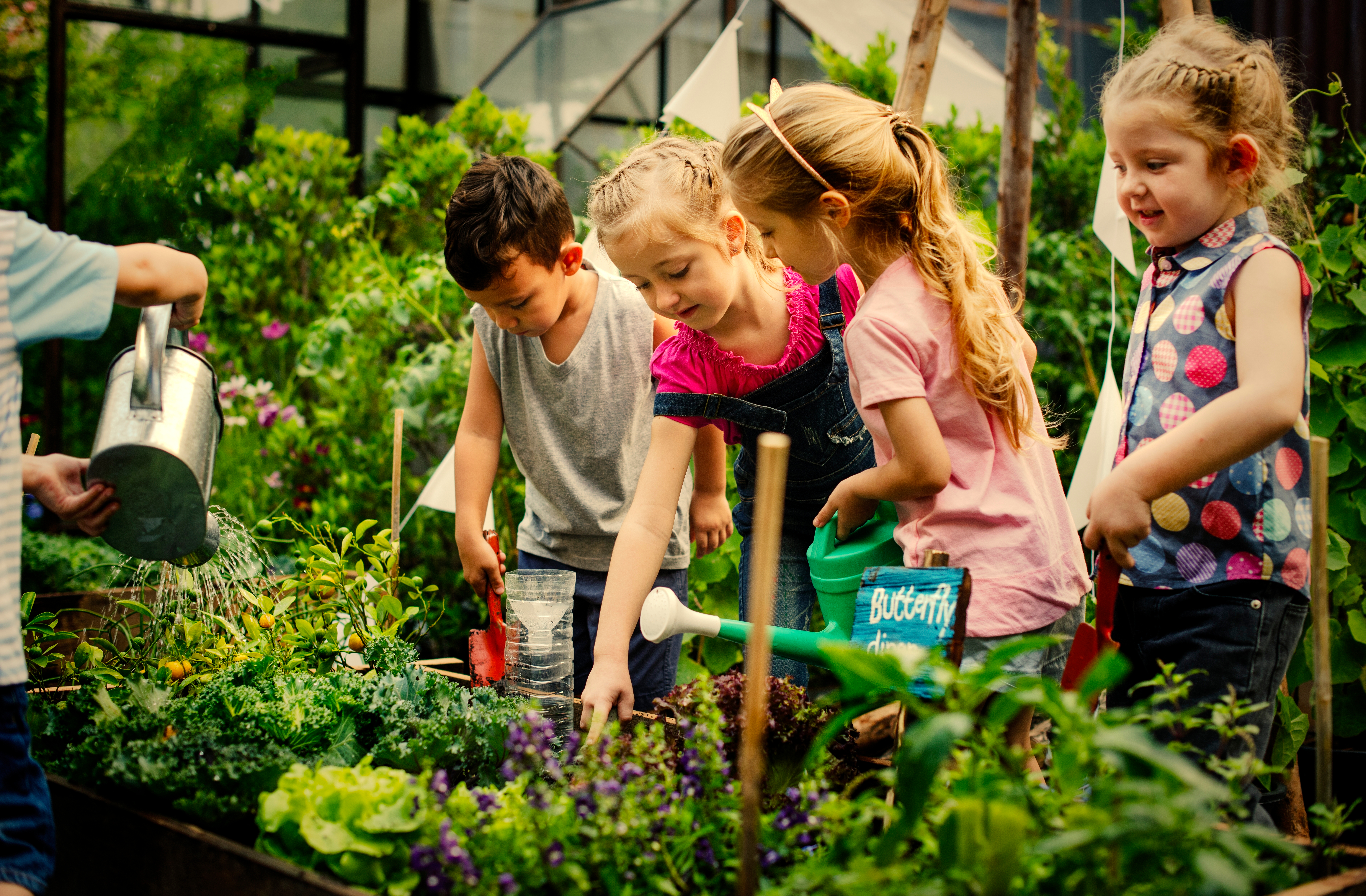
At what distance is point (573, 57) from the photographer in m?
5.25

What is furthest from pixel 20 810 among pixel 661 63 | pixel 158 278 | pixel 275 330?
pixel 661 63

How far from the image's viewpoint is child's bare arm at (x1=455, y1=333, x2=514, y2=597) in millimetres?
2006

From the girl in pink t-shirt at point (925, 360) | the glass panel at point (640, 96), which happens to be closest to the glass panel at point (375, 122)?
the glass panel at point (640, 96)

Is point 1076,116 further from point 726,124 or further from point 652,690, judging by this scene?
point 652,690

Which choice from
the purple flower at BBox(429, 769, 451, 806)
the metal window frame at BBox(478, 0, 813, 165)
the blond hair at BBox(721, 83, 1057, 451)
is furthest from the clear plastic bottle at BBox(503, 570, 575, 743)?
the metal window frame at BBox(478, 0, 813, 165)

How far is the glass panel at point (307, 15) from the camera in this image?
4.95 metres

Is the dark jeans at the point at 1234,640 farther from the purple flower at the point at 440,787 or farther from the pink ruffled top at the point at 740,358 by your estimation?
the purple flower at the point at 440,787

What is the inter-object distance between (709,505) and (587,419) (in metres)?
0.30

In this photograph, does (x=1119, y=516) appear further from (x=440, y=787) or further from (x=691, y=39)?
(x=691, y=39)

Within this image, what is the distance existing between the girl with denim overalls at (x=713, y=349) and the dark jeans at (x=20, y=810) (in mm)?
716

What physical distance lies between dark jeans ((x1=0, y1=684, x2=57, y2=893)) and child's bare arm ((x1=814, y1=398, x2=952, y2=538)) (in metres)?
1.02

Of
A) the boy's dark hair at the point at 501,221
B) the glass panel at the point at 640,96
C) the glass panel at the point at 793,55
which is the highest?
the glass panel at the point at 793,55

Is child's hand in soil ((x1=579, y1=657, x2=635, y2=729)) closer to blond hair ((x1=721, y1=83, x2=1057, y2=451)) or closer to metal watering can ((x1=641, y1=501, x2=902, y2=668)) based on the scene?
metal watering can ((x1=641, y1=501, x2=902, y2=668))

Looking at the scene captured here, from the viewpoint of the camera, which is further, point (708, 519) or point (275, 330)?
point (275, 330)
